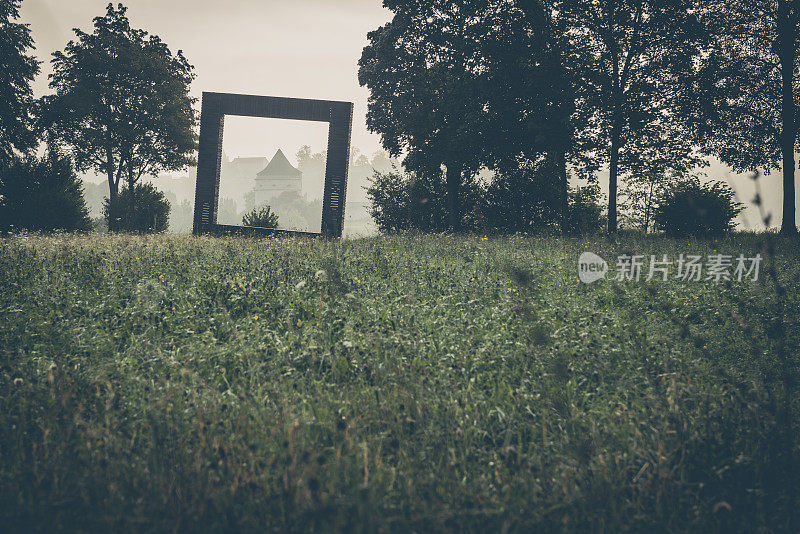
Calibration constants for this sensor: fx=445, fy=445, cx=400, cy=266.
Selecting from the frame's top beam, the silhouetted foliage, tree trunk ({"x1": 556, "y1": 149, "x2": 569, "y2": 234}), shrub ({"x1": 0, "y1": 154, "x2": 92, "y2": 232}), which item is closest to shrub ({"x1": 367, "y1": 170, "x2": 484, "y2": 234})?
the silhouetted foliage

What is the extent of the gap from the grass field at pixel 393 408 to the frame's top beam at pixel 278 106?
1505cm

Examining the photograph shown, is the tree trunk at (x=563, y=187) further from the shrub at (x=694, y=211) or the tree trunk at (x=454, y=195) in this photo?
the tree trunk at (x=454, y=195)

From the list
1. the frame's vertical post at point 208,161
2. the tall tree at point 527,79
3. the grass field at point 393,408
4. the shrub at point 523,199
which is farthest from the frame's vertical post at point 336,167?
the grass field at point 393,408

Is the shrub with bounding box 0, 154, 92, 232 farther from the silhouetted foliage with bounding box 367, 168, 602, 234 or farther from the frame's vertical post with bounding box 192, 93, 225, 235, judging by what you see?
the silhouetted foliage with bounding box 367, 168, 602, 234

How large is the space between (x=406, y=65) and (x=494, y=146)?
5813 millimetres

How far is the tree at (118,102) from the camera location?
26.7 m

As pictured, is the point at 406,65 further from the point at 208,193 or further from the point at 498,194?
the point at 208,193

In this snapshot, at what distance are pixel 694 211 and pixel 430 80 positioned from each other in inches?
493

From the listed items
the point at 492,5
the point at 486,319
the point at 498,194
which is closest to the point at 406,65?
the point at 492,5

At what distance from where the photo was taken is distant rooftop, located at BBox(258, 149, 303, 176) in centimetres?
11206

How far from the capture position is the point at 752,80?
19266mm

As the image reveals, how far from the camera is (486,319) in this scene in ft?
18.4

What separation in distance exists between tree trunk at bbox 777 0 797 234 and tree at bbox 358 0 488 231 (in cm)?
1237

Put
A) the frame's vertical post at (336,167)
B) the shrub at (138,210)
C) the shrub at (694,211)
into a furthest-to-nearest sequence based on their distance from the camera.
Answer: the shrub at (138,210) < the frame's vertical post at (336,167) < the shrub at (694,211)
